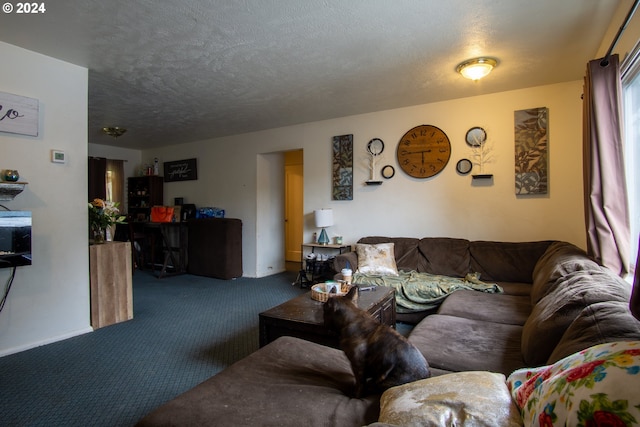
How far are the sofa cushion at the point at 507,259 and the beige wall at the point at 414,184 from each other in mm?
333

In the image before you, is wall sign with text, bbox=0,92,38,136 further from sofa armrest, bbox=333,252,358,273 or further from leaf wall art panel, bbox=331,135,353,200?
leaf wall art panel, bbox=331,135,353,200

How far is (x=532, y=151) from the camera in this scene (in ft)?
11.9

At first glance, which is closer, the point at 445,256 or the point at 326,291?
the point at 326,291

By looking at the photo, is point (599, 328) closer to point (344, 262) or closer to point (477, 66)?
point (477, 66)

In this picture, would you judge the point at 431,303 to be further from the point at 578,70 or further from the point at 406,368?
the point at 578,70

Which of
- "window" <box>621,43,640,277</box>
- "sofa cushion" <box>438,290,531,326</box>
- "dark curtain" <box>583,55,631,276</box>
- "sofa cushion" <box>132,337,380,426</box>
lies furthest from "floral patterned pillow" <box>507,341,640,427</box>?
"window" <box>621,43,640,277</box>

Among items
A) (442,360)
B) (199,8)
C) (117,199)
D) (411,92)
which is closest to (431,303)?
(442,360)

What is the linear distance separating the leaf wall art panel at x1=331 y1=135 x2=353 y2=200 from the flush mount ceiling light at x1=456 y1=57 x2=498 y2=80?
1862mm

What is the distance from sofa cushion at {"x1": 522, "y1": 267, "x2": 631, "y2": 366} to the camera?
1.33 m

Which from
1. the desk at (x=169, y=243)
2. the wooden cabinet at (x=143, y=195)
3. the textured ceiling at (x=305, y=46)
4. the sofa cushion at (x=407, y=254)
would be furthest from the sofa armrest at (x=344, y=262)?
the wooden cabinet at (x=143, y=195)

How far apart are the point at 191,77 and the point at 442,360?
3.28 metres

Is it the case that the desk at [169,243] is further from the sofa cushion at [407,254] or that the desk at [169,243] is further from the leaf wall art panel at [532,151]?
the leaf wall art panel at [532,151]

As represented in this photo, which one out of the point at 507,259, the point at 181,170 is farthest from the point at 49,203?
the point at 507,259

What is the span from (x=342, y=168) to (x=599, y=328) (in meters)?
3.82
